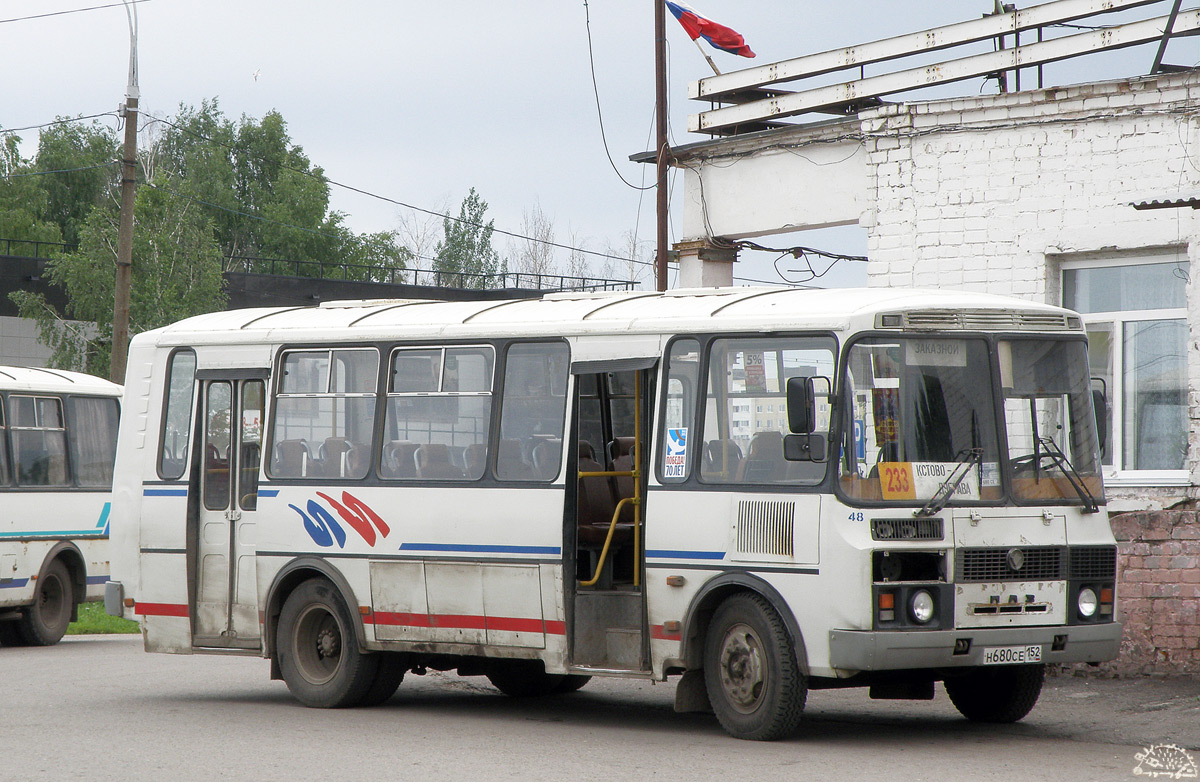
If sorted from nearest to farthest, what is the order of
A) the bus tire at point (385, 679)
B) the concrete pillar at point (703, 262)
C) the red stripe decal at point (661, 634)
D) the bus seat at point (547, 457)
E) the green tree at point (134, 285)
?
the red stripe decal at point (661, 634) < the bus seat at point (547, 457) < the bus tire at point (385, 679) < the concrete pillar at point (703, 262) < the green tree at point (134, 285)

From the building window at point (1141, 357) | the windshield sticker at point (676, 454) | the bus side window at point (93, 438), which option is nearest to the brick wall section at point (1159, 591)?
the building window at point (1141, 357)

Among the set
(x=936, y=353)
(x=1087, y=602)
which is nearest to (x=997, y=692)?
(x=1087, y=602)

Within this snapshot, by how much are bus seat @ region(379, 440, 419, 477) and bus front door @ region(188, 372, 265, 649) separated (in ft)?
4.19

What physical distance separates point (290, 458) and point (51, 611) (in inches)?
299

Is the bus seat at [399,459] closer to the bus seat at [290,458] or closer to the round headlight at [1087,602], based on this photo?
the bus seat at [290,458]

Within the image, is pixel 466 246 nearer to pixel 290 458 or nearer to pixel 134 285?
pixel 134 285

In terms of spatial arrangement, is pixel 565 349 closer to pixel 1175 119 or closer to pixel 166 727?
pixel 166 727

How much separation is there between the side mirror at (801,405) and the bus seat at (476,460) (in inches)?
105

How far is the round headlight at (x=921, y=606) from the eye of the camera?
929 cm

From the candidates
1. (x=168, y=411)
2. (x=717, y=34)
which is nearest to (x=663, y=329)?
(x=168, y=411)

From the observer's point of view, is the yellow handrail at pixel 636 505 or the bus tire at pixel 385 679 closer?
the yellow handrail at pixel 636 505

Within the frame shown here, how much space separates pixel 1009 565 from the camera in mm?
9602

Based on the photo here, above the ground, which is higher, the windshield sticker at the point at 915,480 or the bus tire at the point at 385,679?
the windshield sticker at the point at 915,480

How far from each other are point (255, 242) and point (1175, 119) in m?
62.3
